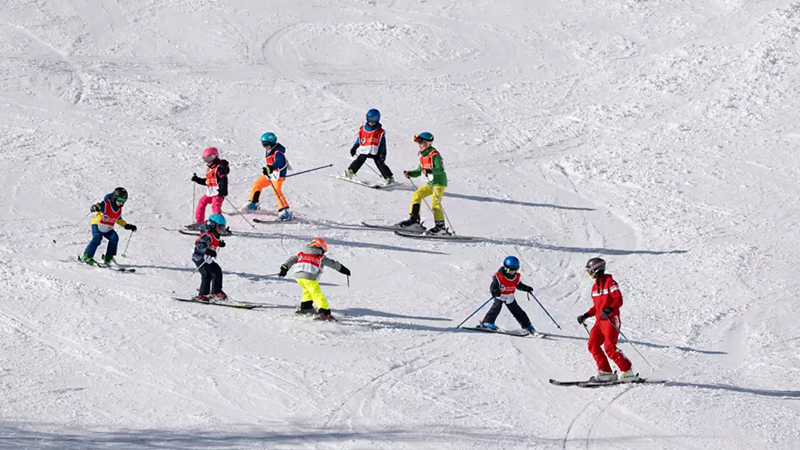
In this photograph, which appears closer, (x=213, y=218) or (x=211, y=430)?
(x=211, y=430)

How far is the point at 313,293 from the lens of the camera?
13219 mm

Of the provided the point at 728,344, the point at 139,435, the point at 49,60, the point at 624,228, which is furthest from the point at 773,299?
the point at 49,60

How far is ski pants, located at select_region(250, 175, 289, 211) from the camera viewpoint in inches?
669

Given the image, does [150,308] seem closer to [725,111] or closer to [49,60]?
[49,60]

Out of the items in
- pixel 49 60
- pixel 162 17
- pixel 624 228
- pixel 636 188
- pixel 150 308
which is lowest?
pixel 150 308

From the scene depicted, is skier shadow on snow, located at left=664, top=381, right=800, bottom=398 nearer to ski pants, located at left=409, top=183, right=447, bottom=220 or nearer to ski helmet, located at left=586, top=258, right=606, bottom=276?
ski helmet, located at left=586, top=258, right=606, bottom=276

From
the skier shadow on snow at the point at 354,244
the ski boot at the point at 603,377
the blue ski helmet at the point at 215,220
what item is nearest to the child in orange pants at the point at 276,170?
the skier shadow on snow at the point at 354,244

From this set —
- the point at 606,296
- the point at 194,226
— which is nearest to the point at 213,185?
the point at 194,226

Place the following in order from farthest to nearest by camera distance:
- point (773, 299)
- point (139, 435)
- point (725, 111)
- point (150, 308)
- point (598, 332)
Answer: point (725, 111), point (773, 299), point (150, 308), point (598, 332), point (139, 435)

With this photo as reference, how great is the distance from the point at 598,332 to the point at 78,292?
6819 millimetres

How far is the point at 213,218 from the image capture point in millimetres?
13773

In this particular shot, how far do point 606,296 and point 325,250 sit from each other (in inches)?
149

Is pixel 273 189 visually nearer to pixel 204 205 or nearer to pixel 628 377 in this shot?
pixel 204 205

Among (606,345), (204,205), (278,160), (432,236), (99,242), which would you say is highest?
(278,160)
